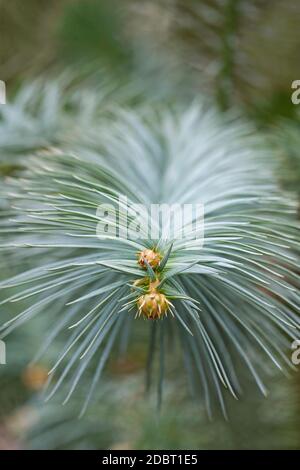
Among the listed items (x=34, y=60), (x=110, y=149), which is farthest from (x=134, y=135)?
(x=34, y=60)

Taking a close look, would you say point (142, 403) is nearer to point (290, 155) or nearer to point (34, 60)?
point (290, 155)

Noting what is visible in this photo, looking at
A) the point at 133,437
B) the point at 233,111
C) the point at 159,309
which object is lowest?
the point at 133,437

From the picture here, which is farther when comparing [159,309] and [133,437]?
[133,437]

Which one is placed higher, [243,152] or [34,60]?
[34,60]

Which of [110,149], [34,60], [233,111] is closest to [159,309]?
[110,149]

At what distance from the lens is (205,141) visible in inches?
13.7

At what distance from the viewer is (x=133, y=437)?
1.47 feet

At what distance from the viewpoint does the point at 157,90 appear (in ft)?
1.60

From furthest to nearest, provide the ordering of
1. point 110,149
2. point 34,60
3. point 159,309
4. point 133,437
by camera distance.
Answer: point 34,60 < point 133,437 < point 110,149 < point 159,309

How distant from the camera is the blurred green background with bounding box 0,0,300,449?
42cm

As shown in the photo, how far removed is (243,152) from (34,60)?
0.32 metres

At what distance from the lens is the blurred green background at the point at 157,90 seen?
1.36ft

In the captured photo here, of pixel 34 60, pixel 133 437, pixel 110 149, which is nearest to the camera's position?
pixel 110 149
